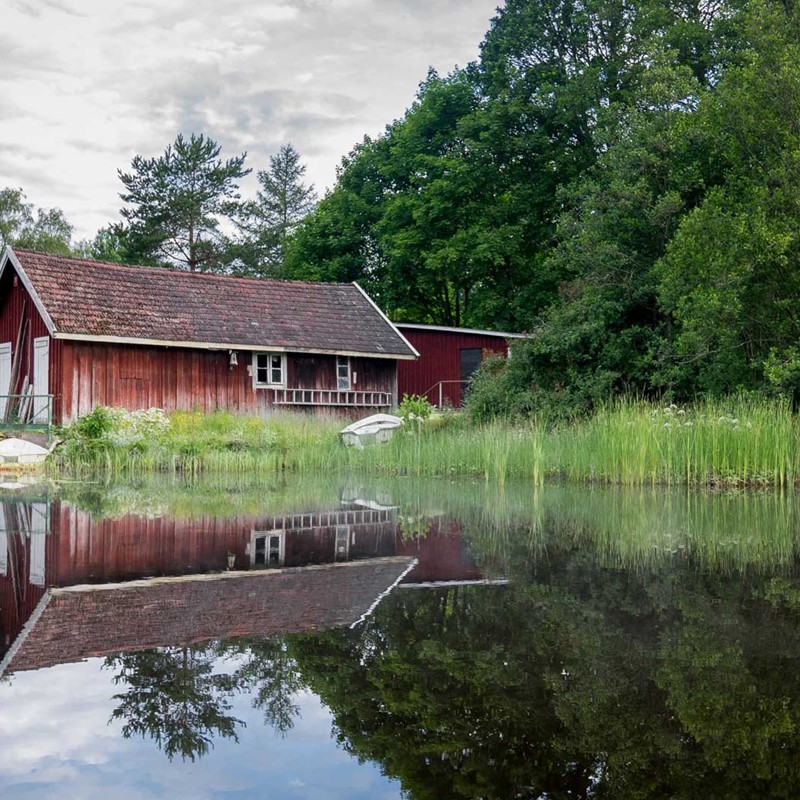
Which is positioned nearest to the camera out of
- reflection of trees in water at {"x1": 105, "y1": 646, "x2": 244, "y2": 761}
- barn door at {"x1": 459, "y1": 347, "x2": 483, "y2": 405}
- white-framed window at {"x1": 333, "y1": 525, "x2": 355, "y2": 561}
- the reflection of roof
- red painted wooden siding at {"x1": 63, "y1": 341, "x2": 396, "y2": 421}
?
reflection of trees in water at {"x1": 105, "y1": 646, "x2": 244, "y2": 761}

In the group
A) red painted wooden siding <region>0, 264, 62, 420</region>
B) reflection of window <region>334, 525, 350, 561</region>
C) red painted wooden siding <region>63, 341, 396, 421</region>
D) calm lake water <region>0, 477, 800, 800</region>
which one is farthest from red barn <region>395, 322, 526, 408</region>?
calm lake water <region>0, 477, 800, 800</region>

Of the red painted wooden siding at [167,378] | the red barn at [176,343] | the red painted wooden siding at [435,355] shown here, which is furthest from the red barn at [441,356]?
the red painted wooden siding at [167,378]

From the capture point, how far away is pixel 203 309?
89.1ft

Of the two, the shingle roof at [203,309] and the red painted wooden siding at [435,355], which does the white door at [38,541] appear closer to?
the shingle roof at [203,309]

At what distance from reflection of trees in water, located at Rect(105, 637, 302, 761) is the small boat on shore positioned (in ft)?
54.8

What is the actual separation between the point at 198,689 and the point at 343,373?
2667 centimetres

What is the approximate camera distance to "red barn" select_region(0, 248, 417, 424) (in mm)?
23953

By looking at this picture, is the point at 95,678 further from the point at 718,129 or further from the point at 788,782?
the point at 718,129

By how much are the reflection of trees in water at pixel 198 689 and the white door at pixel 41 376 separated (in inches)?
846

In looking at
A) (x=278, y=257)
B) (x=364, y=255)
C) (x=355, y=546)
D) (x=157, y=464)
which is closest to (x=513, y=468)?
(x=157, y=464)

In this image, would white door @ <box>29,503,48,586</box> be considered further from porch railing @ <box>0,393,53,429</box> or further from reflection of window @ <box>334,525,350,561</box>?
porch railing @ <box>0,393,53,429</box>

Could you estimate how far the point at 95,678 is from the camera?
3.04 m

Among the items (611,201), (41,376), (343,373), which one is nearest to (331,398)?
(343,373)

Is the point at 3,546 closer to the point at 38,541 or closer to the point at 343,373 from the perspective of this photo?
the point at 38,541
